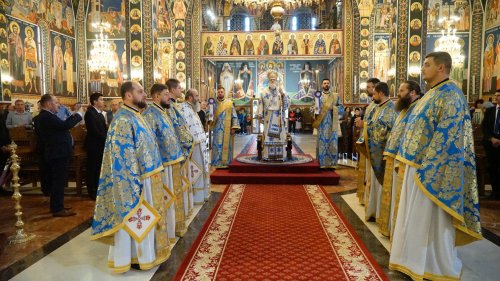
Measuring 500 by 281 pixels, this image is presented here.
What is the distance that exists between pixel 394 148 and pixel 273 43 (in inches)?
672

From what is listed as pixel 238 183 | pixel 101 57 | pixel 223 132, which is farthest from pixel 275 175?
pixel 101 57

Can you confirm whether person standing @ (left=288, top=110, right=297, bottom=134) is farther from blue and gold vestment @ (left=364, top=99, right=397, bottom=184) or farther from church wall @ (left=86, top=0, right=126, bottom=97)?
blue and gold vestment @ (left=364, top=99, right=397, bottom=184)

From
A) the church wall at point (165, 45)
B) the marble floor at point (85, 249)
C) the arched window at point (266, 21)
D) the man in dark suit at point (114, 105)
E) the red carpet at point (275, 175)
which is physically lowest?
the marble floor at point (85, 249)

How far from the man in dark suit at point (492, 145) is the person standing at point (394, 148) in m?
3.13

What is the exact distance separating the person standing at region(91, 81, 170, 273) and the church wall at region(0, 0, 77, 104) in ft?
31.1

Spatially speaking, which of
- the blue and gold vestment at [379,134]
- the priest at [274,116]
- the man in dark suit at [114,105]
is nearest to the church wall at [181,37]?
the man in dark suit at [114,105]

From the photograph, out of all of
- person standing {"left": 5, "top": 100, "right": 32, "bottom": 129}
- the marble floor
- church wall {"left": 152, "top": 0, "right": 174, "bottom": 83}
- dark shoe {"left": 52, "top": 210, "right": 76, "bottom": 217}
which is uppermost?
church wall {"left": 152, "top": 0, "right": 174, "bottom": 83}

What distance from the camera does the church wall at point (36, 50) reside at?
39.5ft

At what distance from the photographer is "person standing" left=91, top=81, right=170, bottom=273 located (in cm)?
341

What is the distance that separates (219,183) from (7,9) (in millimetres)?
9572

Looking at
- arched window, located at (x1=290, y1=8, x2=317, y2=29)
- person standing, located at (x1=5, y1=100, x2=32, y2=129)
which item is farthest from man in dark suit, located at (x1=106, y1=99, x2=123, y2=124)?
arched window, located at (x1=290, y1=8, x2=317, y2=29)

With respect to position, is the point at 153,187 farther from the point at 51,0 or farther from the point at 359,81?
the point at 359,81

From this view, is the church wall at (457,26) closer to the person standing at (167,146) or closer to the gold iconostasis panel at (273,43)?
the gold iconostasis panel at (273,43)

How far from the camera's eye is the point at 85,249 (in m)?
4.31
